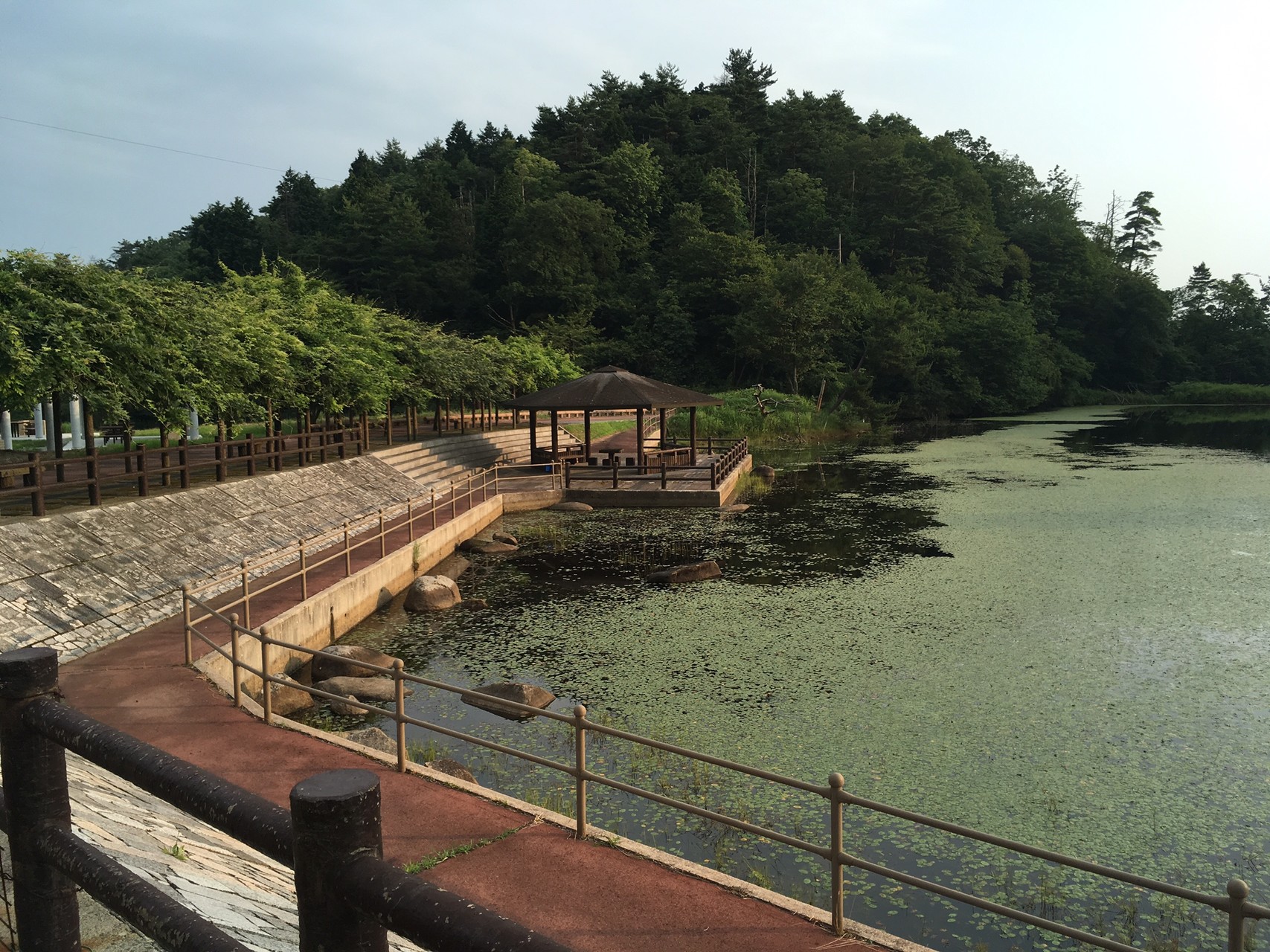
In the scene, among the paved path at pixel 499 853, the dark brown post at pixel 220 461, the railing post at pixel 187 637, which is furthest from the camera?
the dark brown post at pixel 220 461

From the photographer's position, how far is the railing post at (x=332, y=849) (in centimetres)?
134

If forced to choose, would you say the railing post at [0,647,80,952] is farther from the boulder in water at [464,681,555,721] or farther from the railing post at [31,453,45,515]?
the railing post at [31,453,45,515]

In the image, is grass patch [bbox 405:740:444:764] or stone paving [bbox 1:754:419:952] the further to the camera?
grass patch [bbox 405:740:444:764]

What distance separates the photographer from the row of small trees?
14.3 meters

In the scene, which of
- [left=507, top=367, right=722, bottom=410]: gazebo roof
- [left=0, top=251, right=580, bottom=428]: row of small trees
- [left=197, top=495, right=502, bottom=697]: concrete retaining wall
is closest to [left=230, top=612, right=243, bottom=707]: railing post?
[left=197, top=495, right=502, bottom=697]: concrete retaining wall

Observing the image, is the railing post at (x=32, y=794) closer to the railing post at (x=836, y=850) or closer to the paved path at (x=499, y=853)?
the paved path at (x=499, y=853)

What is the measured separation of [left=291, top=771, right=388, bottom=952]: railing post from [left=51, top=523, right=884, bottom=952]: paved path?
418 cm

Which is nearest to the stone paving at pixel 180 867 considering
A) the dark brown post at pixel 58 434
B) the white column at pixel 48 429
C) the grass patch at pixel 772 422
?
the dark brown post at pixel 58 434

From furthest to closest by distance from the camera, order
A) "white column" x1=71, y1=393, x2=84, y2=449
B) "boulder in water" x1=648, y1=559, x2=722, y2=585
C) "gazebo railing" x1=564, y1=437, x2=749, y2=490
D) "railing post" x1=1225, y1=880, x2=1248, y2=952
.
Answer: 1. "gazebo railing" x1=564, y1=437, x2=749, y2=490
2. "white column" x1=71, y1=393, x2=84, y2=449
3. "boulder in water" x1=648, y1=559, x2=722, y2=585
4. "railing post" x1=1225, y1=880, x2=1248, y2=952

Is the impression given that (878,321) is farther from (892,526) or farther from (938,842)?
(938,842)

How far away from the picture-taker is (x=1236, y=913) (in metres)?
3.72

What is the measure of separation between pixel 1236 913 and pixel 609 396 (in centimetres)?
2607

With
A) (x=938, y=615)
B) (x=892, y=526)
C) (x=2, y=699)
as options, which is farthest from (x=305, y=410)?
(x=2, y=699)

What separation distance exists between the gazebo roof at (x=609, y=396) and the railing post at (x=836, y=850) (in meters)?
23.4
